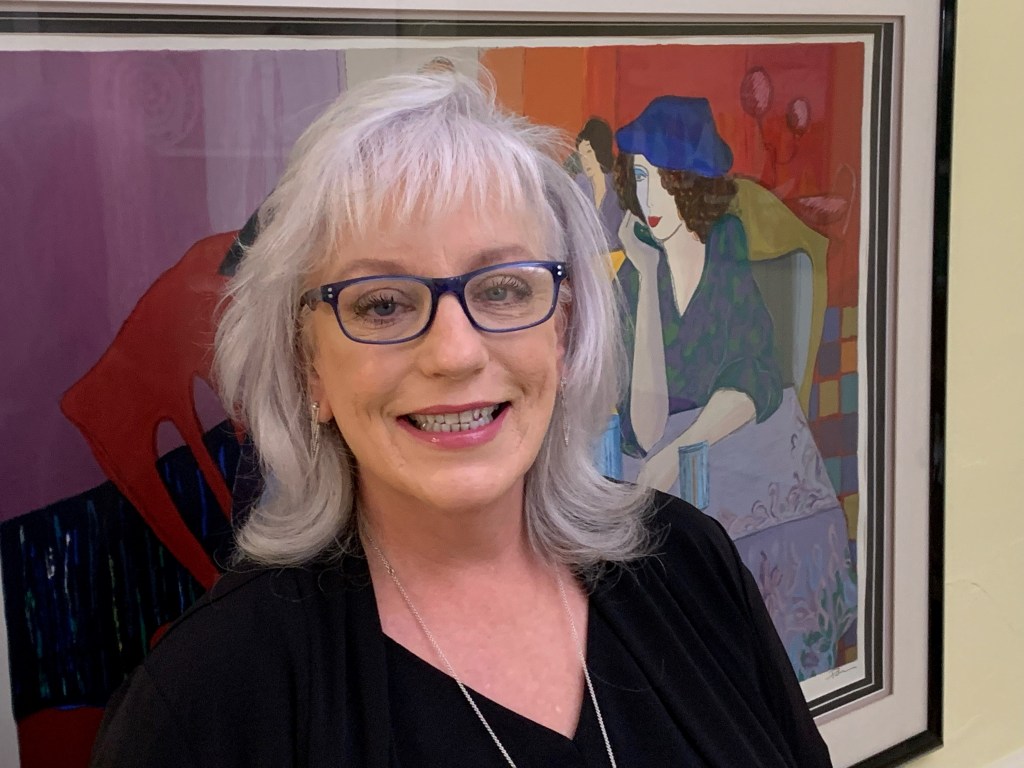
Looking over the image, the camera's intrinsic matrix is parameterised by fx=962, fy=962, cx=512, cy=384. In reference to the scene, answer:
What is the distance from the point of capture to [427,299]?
85cm

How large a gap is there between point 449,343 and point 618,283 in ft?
1.31

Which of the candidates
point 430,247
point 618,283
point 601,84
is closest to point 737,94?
point 601,84

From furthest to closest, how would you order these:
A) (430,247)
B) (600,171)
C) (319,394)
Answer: (600,171) < (319,394) < (430,247)

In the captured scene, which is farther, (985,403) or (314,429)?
(985,403)

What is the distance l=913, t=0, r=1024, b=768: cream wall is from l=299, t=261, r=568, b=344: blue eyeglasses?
37.0 inches

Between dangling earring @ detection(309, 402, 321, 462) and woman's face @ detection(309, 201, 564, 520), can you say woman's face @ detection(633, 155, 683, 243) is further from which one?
dangling earring @ detection(309, 402, 321, 462)

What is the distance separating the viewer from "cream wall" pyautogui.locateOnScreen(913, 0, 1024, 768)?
153 cm

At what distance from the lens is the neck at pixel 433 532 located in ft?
3.20

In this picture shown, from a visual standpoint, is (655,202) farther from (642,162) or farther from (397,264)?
(397,264)

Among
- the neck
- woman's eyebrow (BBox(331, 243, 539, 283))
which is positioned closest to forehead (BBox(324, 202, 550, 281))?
woman's eyebrow (BBox(331, 243, 539, 283))

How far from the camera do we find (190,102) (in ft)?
3.12

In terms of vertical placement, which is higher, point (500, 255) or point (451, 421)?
point (500, 255)

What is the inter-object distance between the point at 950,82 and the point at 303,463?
112 centimetres
